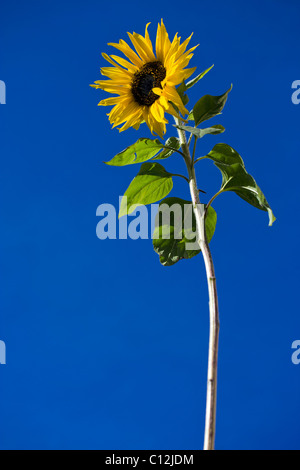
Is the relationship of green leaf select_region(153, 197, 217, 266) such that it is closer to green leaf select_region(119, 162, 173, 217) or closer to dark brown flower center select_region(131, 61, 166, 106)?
green leaf select_region(119, 162, 173, 217)

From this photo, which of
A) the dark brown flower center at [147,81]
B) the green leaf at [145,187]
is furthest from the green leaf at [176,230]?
the dark brown flower center at [147,81]

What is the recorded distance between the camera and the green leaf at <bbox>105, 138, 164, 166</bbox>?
542 millimetres

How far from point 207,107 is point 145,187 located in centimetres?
13

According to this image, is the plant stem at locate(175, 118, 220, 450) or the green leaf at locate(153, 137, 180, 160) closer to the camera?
the plant stem at locate(175, 118, 220, 450)

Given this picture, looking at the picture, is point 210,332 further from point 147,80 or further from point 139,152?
point 147,80

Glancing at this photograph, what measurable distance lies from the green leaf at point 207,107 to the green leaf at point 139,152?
0.18 ft

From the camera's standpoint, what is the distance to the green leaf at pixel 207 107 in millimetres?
530

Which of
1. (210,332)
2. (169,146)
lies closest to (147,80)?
(169,146)

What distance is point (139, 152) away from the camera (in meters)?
0.56

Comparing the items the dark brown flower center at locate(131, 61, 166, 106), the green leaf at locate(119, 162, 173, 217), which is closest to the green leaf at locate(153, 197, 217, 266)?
the green leaf at locate(119, 162, 173, 217)

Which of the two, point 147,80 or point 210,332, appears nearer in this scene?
point 210,332

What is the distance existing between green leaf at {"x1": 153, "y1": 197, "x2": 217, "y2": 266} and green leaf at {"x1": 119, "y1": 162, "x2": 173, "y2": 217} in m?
0.02
